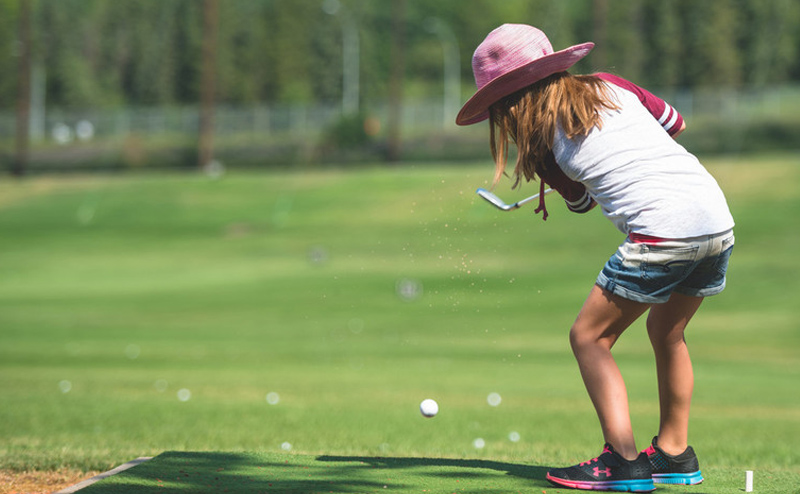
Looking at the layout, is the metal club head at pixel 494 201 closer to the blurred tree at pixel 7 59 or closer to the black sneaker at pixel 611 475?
the black sneaker at pixel 611 475

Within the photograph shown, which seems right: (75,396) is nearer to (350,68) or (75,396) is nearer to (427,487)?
(427,487)

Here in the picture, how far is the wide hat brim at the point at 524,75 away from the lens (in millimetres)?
4000

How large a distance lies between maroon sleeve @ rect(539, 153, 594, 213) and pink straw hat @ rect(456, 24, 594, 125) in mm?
337

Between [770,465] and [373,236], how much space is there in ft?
72.7

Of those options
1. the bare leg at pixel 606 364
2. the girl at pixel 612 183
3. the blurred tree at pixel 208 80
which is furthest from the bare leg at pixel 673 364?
the blurred tree at pixel 208 80

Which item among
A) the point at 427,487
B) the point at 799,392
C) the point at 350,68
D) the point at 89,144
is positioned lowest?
the point at 799,392

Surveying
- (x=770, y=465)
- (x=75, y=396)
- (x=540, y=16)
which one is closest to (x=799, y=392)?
(x=770, y=465)

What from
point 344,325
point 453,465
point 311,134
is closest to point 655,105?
point 453,465

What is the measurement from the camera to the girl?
4.01m

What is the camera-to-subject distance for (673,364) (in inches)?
175

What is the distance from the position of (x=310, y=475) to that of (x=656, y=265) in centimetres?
179

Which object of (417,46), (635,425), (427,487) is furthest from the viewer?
(417,46)

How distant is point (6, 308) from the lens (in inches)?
767

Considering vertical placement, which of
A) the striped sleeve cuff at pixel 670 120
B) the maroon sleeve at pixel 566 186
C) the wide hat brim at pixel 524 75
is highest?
the wide hat brim at pixel 524 75
